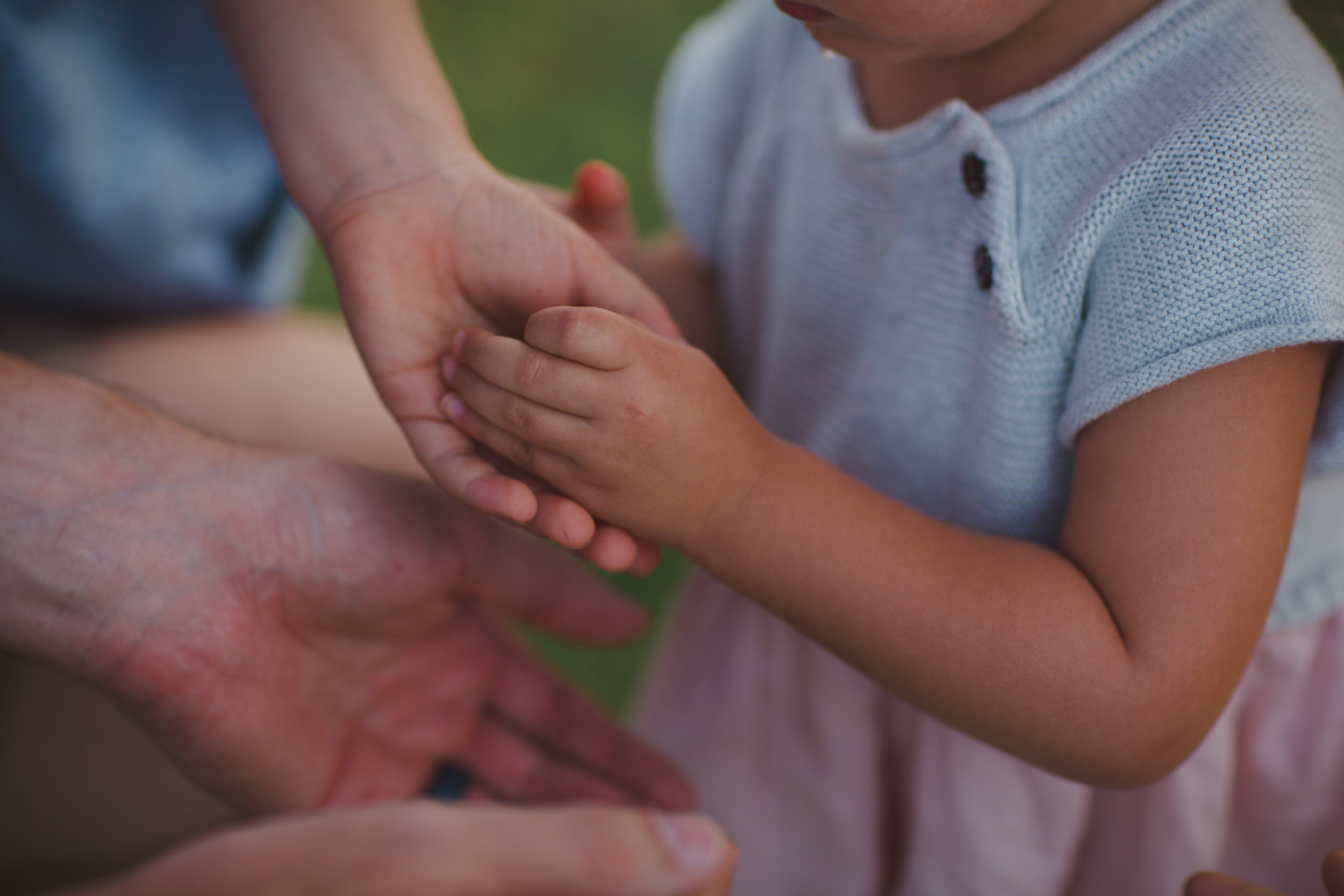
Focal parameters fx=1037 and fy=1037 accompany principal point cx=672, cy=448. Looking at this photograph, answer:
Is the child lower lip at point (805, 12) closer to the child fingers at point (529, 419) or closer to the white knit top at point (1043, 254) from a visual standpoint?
the white knit top at point (1043, 254)

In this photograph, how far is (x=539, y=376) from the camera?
0.64 meters

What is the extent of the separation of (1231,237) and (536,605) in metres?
0.59

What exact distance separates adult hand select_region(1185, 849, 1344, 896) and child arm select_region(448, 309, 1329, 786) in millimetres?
85

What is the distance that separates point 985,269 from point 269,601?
1.98 feet

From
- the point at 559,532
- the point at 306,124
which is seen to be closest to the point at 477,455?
the point at 559,532

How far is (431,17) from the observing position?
213 centimetres

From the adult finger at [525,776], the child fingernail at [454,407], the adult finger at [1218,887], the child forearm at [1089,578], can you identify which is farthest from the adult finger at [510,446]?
the adult finger at [1218,887]

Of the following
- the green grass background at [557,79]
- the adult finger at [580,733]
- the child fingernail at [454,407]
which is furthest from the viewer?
the green grass background at [557,79]

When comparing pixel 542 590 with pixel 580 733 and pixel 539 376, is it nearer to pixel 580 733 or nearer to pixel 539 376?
pixel 580 733

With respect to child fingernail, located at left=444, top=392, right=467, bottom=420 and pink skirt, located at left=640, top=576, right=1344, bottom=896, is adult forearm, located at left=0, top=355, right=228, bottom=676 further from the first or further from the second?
pink skirt, located at left=640, top=576, right=1344, bottom=896

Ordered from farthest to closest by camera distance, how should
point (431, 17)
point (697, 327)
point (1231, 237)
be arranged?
point (431, 17) → point (697, 327) → point (1231, 237)

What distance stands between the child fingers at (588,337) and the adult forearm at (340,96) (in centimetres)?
28

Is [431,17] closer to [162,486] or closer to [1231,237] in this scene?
[162,486]

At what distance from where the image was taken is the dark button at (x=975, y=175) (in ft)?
2.30
